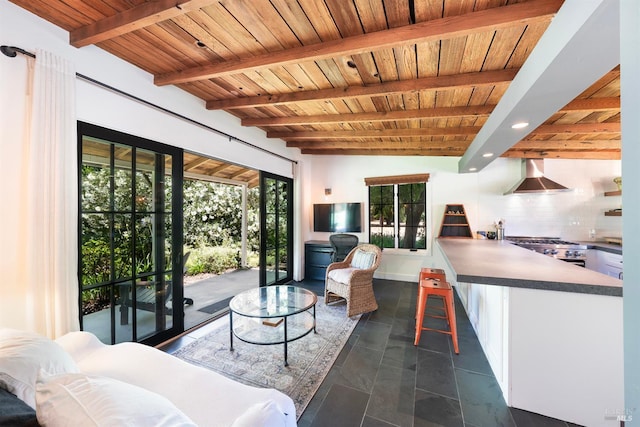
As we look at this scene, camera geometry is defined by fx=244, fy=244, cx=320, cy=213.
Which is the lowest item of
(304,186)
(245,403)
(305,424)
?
(305,424)

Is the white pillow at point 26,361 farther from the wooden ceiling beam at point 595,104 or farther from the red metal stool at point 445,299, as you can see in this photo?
the wooden ceiling beam at point 595,104

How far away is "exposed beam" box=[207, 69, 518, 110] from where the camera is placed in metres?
2.06

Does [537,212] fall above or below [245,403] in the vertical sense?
above

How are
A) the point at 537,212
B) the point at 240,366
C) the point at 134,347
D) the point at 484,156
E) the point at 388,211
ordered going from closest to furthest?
1. the point at 134,347
2. the point at 240,366
3. the point at 484,156
4. the point at 537,212
5. the point at 388,211

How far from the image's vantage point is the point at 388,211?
16.3 feet

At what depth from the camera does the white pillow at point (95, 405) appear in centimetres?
62

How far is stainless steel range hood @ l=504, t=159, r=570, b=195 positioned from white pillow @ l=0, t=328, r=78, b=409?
5316mm

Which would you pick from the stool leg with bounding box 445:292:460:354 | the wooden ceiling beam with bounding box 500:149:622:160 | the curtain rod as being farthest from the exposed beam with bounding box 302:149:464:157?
the stool leg with bounding box 445:292:460:354

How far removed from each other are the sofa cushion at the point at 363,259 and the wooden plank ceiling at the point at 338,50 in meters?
1.94

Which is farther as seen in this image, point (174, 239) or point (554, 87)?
point (174, 239)

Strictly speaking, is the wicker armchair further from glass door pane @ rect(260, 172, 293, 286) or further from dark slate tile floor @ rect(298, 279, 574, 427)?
glass door pane @ rect(260, 172, 293, 286)

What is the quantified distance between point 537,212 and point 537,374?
3575 millimetres

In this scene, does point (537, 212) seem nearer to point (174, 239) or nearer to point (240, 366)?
point (240, 366)

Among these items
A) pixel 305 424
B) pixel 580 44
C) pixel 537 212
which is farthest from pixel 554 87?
pixel 537 212
